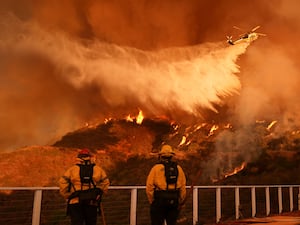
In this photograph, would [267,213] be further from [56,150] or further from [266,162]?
[56,150]

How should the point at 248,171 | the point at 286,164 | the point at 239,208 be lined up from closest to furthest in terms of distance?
the point at 239,208 < the point at 286,164 < the point at 248,171

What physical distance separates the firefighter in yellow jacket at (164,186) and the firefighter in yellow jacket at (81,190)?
0.81 m

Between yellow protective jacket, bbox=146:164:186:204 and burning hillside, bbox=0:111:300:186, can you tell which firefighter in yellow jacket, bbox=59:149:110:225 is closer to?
yellow protective jacket, bbox=146:164:186:204

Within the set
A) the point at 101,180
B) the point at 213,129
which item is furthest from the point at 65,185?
the point at 213,129

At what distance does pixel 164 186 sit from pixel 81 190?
4.02 feet

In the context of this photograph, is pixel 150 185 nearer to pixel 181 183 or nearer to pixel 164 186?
pixel 164 186

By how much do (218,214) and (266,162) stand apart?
4282cm

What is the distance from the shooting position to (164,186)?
227 inches

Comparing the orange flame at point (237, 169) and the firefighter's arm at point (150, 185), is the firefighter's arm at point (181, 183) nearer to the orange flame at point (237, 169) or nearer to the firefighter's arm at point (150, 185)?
the firefighter's arm at point (150, 185)

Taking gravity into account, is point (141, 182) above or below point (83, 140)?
below

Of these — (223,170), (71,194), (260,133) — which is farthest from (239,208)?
(223,170)

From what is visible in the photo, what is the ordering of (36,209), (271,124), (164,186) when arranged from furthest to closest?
(271,124) → (36,209) → (164,186)

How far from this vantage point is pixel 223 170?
49562mm

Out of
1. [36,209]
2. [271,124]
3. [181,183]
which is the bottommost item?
[36,209]
